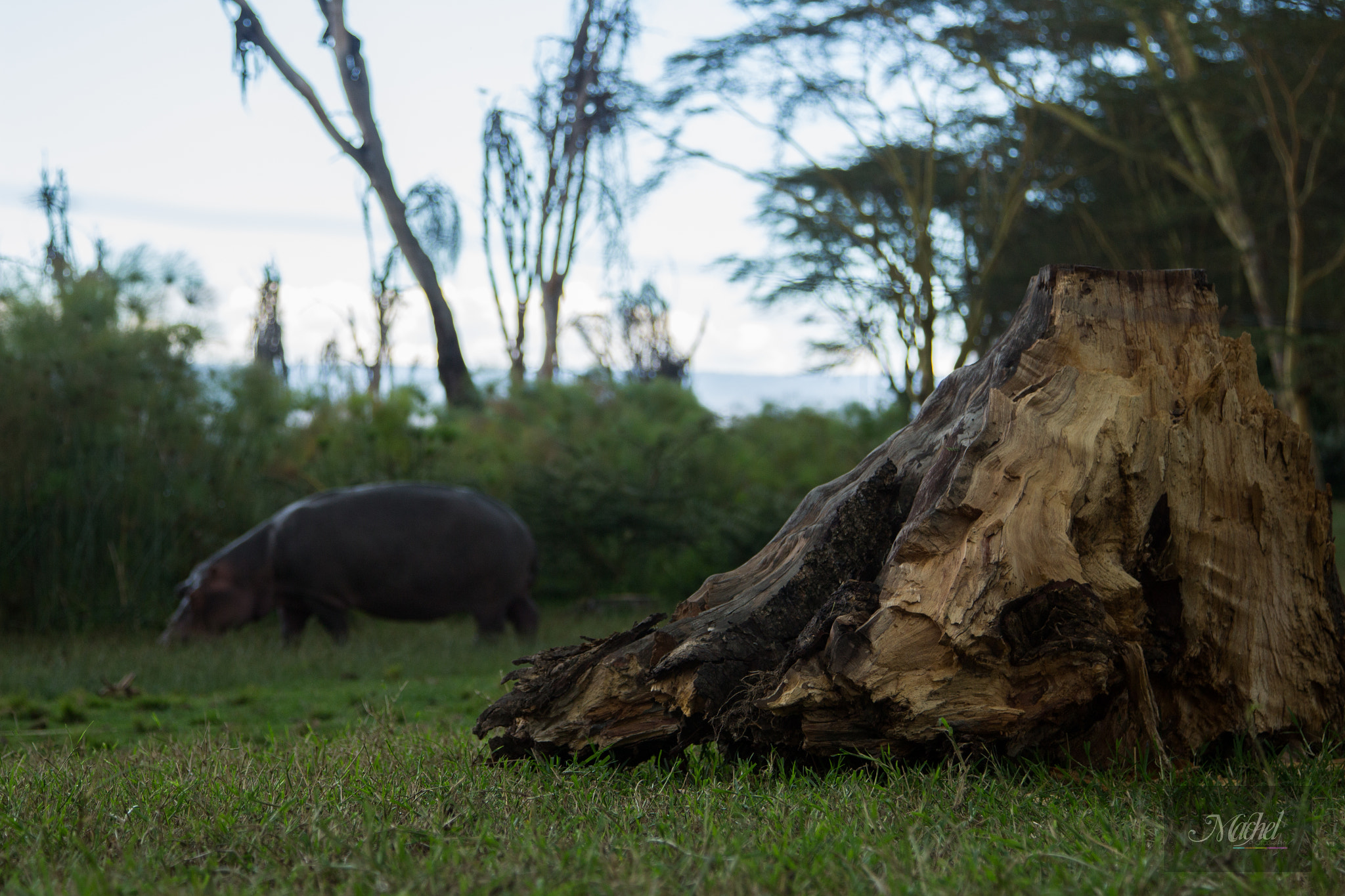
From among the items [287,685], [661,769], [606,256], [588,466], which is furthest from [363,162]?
[661,769]

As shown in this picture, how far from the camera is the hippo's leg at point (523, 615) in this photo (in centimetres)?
674

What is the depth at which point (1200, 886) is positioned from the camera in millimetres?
1494

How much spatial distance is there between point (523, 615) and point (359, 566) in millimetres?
1124

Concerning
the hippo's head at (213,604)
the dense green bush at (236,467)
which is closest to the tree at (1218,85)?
the dense green bush at (236,467)

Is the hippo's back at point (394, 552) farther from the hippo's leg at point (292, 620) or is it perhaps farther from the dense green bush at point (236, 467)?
the dense green bush at point (236, 467)

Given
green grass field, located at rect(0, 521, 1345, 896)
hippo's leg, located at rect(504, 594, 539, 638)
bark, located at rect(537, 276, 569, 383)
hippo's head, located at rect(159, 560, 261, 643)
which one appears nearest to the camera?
green grass field, located at rect(0, 521, 1345, 896)

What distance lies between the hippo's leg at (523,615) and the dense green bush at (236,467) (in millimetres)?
1703

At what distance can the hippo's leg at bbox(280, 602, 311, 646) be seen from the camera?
6426 mm

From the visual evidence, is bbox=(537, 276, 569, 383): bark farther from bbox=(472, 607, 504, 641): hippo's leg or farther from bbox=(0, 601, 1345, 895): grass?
bbox=(0, 601, 1345, 895): grass

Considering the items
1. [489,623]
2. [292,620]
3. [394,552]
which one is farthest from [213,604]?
[489,623]

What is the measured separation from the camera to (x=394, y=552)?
243 inches

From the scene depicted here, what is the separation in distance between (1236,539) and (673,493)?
21.2 feet

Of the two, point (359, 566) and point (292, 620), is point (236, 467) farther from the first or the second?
point (359, 566)

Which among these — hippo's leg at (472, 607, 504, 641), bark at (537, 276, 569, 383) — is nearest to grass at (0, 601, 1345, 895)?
hippo's leg at (472, 607, 504, 641)
